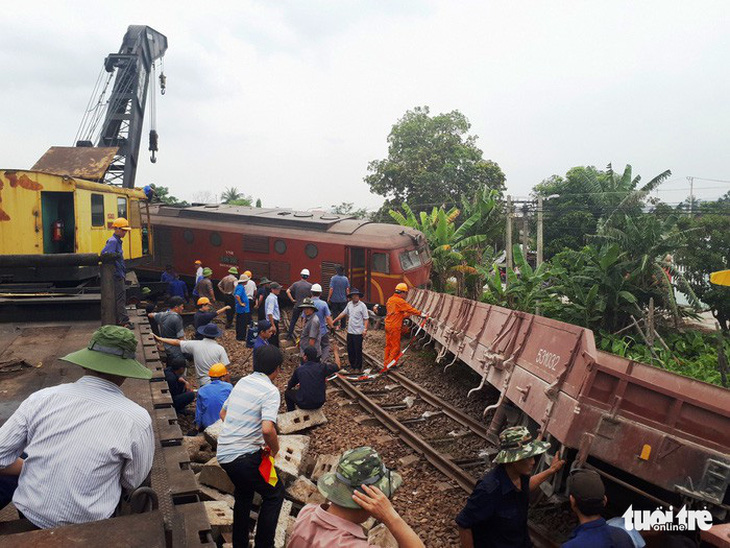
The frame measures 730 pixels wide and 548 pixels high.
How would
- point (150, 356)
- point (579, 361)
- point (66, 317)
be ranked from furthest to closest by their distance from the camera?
point (66, 317) → point (150, 356) → point (579, 361)

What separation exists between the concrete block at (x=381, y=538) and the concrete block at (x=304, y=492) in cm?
82

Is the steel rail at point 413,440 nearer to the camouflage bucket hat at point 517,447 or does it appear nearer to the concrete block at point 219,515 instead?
the concrete block at point 219,515

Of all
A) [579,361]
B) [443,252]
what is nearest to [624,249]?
[443,252]

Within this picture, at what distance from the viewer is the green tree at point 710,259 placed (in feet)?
53.8

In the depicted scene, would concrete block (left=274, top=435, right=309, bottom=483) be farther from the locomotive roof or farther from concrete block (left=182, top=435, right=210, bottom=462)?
the locomotive roof

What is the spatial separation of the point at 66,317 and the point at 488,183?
102ft

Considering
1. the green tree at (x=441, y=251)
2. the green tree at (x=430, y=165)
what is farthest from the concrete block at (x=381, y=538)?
the green tree at (x=430, y=165)

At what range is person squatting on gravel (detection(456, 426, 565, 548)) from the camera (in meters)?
3.19

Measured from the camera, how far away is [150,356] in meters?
6.54

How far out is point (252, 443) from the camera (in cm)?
403

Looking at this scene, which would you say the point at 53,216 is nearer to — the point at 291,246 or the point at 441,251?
the point at 291,246

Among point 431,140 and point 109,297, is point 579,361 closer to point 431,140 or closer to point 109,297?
point 109,297

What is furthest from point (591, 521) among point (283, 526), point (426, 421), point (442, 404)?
point (442, 404)

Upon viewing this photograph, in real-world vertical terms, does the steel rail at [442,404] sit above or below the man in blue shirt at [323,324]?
below
